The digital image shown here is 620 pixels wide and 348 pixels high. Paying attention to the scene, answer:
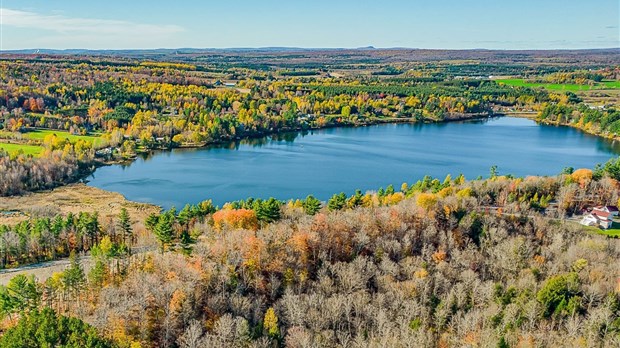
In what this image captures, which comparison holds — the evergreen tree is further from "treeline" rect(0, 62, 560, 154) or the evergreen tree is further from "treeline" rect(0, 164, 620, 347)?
"treeline" rect(0, 62, 560, 154)

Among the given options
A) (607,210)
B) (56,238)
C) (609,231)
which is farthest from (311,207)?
(607,210)

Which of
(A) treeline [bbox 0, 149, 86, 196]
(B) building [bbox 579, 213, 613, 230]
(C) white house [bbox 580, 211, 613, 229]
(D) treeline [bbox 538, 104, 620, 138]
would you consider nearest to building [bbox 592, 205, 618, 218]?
(C) white house [bbox 580, 211, 613, 229]

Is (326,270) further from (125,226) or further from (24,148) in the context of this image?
(24,148)

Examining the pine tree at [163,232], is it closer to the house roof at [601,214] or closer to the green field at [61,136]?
the house roof at [601,214]

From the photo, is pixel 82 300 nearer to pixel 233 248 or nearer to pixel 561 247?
pixel 233 248

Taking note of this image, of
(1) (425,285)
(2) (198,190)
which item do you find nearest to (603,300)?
(1) (425,285)

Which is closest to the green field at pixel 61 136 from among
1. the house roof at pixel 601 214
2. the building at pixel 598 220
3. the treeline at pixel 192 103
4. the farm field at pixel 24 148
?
the treeline at pixel 192 103
